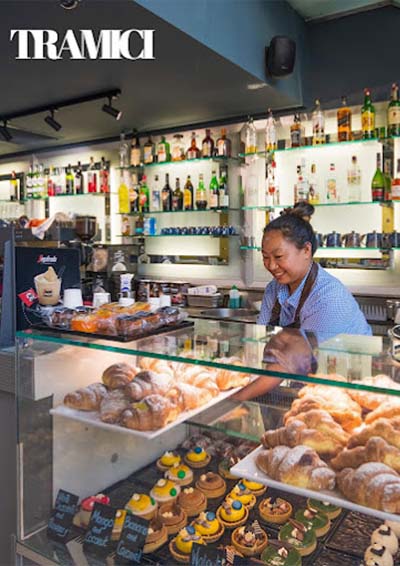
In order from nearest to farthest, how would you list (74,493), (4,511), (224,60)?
(74,493)
(4,511)
(224,60)

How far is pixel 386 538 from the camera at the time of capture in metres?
1.19

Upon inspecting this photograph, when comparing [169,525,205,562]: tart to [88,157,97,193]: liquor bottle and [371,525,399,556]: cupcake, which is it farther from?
[88,157,97,193]: liquor bottle

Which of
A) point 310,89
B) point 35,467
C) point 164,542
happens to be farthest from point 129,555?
point 310,89

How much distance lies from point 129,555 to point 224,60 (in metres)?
2.64

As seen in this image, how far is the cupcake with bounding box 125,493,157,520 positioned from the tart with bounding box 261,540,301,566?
0.32 m

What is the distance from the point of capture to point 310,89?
4000 millimetres

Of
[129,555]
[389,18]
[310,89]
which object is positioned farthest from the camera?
[310,89]

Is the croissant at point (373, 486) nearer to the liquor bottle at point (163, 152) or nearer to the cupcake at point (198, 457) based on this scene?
the cupcake at point (198, 457)

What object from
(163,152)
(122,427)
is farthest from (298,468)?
(163,152)

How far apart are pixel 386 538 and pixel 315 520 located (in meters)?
0.16

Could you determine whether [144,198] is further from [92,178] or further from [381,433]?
[381,433]

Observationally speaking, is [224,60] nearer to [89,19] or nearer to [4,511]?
[89,19]

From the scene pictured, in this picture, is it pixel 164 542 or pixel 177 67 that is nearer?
pixel 164 542

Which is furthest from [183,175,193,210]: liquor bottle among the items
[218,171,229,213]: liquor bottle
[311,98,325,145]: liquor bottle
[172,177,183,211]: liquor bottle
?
[311,98,325,145]: liquor bottle
